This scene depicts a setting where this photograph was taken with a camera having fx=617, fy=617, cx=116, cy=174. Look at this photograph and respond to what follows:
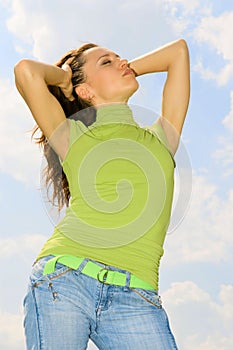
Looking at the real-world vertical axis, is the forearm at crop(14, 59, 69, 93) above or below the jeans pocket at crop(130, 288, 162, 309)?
above

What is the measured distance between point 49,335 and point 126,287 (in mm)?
463

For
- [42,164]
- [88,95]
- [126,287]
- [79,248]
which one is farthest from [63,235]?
[88,95]

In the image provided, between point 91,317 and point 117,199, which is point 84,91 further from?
point 91,317

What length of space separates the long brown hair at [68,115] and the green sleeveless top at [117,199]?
1.20 feet

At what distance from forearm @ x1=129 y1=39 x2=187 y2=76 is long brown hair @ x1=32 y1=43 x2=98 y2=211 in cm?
42

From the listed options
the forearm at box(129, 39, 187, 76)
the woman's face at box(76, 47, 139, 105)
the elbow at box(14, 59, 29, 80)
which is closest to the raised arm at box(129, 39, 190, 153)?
the forearm at box(129, 39, 187, 76)

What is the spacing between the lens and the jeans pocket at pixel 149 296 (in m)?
3.21

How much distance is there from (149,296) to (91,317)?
12.7 inches

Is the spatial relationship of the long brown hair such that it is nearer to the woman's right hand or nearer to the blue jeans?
the woman's right hand

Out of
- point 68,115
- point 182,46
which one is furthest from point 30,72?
point 182,46

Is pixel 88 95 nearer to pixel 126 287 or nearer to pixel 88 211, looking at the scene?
pixel 88 211

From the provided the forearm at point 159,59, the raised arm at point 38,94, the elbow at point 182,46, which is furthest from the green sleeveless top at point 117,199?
the elbow at point 182,46

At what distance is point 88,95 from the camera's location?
14.1ft

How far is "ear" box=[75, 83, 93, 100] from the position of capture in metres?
4.27
